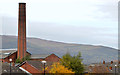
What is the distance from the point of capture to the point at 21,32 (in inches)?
1949

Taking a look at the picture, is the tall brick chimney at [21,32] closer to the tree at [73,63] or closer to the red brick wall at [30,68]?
the red brick wall at [30,68]

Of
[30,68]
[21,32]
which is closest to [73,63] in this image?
[30,68]

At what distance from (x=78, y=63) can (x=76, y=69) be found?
83 centimetres

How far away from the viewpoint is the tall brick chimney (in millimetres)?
49094

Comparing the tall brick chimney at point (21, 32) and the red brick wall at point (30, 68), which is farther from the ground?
the tall brick chimney at point (21, 32)

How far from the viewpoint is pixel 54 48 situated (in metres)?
93.2

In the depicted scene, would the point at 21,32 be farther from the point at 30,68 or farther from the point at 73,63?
the point at 73,63

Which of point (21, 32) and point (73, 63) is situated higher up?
point (21, 32)

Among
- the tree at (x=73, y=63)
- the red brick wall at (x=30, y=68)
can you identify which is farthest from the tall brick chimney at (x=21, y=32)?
the tree at (x=73, y=63)

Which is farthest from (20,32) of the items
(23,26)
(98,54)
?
(98,54)

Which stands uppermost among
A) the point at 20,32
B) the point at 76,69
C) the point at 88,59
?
the point at 20,32

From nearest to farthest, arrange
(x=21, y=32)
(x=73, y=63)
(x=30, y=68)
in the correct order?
(x=73, y=63) → (x=30, y=68) → (x=21, y=32)

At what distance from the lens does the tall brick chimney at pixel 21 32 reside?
49094 millimetres

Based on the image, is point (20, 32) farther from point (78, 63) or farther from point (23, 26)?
point (78, 63)
